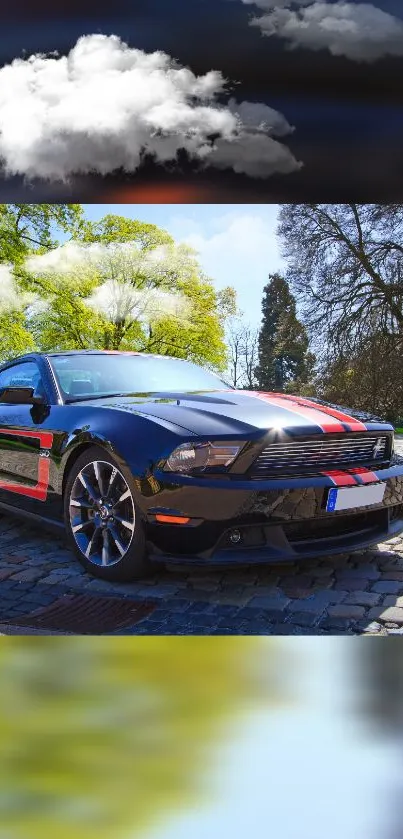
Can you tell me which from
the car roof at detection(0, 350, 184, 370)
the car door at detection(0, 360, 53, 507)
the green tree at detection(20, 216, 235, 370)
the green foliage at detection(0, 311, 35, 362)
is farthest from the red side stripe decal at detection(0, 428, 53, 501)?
the green foliage at detection(0, 311, 35, 362)

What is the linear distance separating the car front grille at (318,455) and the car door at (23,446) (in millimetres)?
975

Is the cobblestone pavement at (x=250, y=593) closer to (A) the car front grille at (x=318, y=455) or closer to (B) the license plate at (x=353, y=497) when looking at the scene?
(B) the license plate at (x=353, y=497)

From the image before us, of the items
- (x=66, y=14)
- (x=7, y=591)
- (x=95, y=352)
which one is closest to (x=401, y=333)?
(x=95, y=352)

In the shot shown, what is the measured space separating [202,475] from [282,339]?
2.53 meters

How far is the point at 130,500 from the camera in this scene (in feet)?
7.11

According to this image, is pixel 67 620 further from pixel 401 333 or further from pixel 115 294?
pixel 115 294

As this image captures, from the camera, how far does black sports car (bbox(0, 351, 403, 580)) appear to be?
6.70 ft

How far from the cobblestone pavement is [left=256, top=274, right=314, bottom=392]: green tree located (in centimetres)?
124

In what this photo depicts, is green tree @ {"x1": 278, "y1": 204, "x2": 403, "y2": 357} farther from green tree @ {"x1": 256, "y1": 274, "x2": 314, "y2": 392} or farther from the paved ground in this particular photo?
the paved ground

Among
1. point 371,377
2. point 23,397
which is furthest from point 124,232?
point 23,397

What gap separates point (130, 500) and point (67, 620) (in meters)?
0.44

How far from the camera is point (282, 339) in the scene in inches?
173

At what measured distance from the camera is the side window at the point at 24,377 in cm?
283

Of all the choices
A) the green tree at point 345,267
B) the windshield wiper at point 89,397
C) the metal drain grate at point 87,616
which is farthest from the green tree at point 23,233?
the metal drain grate at point 87,616
